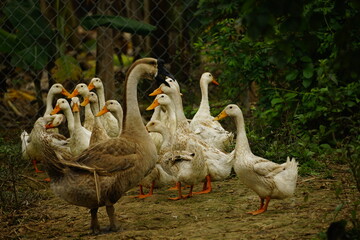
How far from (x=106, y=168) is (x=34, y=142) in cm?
354

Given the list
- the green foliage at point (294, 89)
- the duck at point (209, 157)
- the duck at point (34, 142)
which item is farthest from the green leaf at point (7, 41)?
the duck at point (209, 157)

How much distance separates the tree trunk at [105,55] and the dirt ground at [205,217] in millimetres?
3261

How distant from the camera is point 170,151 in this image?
6793 mm

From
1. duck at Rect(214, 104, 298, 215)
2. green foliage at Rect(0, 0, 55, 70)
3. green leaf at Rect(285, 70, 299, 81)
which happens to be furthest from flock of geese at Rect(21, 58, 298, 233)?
green foliage at Rect(0, 0, 55, 70)

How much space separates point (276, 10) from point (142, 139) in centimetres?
310

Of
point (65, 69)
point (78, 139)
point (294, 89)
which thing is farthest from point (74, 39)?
point (294, 89)

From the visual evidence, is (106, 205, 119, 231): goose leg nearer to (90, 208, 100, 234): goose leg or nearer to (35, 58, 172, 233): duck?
(35, 58, 172, 233): duck

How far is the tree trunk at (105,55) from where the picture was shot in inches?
382

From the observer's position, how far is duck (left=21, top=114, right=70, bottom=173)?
8.01 meters

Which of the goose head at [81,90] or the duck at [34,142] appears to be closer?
the duck at [34,142]

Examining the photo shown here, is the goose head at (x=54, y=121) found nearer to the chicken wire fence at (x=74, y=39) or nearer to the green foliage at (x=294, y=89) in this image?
the chicken wire fence at (x=74, y=39)

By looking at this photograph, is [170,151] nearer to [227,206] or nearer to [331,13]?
[227,206]

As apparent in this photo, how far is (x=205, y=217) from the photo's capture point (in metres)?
5.46

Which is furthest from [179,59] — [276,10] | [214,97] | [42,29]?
[276,10]
